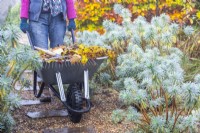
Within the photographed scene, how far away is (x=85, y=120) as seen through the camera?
4.71 metres

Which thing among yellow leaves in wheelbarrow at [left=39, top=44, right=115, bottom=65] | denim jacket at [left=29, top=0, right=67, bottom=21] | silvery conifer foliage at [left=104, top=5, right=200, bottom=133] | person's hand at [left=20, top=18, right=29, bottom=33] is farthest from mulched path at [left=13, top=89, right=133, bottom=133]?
denim jacket at [left=29, top=0, right=67, bottom=21]

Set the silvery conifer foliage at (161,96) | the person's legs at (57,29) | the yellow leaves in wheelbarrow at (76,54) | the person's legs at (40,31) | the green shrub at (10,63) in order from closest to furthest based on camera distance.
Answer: the silvery conifer foliage at (161,96)
the green shrub at (10,63)
the yellow leaves in wheelbarrow at (76,54)
the person's legs at (40,31)
the person's legs at (57,29)

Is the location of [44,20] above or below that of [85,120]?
above

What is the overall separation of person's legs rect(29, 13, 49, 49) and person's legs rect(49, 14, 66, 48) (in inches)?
4.0

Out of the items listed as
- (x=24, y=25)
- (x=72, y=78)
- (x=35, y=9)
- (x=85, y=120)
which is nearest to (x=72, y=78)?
(x=72, y=78)

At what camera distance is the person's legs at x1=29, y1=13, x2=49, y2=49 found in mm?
5117

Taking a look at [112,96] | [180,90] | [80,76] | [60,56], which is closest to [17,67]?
[60,56]

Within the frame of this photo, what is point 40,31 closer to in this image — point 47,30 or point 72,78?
point 47,30

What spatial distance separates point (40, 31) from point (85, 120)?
4.32 feet

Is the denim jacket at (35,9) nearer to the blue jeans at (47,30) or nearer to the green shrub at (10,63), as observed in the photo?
the blue jeans at (47,30)

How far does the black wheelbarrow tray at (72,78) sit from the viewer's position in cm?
431

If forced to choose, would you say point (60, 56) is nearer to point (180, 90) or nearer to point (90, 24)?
point (180, 90)

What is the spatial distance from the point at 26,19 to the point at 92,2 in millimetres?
2076

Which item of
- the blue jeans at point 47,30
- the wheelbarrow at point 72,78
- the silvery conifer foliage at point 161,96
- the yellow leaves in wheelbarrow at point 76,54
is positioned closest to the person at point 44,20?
the blue jeans at point 47,30
